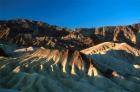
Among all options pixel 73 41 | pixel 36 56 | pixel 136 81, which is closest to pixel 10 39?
pixel 73 41

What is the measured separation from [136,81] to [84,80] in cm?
1661

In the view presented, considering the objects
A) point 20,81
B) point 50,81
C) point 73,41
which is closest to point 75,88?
point 50,81

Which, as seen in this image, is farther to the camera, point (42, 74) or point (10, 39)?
point (10, 39)

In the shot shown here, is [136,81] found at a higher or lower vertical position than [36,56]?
lower

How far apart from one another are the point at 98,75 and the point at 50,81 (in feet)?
54.8

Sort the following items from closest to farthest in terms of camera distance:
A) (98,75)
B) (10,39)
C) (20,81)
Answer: (20,81) < (98,75) < (10,39)

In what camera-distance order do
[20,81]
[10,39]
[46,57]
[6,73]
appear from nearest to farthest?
[20,81] < [6,73] < [46,57] < [10,39]

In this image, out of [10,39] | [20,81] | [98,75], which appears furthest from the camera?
[10,39]

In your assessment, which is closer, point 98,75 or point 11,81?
point 11,81

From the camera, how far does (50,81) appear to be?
7469 cm

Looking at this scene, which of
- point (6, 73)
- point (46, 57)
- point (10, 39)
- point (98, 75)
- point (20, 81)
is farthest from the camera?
point (10, 39)

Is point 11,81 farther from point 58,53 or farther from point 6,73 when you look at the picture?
point 58,53

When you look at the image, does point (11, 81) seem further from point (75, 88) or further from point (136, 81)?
point (136, 81)

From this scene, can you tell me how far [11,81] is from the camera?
245 ft
